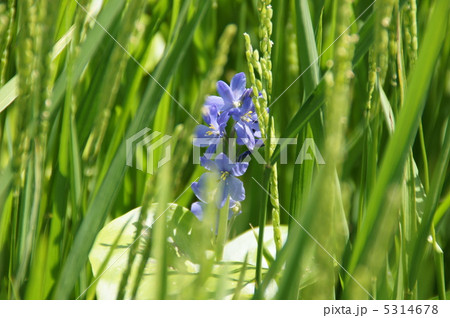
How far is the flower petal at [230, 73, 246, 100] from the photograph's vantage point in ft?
3.21

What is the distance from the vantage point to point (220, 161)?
0.93m

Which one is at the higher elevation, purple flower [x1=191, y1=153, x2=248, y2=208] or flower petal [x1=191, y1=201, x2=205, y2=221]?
purple flower [x1=191, y1=153, x2=248, y2=208]

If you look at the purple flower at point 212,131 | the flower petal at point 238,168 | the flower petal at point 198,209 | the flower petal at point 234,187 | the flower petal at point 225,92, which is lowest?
the flower petal at point 198,209

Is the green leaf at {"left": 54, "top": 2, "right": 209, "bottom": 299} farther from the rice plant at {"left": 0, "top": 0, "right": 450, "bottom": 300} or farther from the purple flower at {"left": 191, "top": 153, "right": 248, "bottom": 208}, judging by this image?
the purple flower at {"left": 191, "top": 153, "right": 248, "bottom": 208}

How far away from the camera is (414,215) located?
0.83m

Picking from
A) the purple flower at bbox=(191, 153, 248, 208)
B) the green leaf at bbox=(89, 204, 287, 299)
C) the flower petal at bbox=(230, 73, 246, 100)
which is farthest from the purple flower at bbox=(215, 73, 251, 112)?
the green leaf at bbox=(89, 204, 287, 299)

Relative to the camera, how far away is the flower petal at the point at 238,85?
3.21ft

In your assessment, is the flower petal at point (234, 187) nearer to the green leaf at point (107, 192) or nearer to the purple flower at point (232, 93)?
the purple flower at point (232, 93)

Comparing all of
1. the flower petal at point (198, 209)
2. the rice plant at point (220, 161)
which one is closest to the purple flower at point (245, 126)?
the rice plant at point (220, 161)

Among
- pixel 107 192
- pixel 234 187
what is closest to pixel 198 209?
pixel 234 187

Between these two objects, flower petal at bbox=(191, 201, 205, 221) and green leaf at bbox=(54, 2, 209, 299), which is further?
flower petal at bbox=(191, 201, 205, 221)
